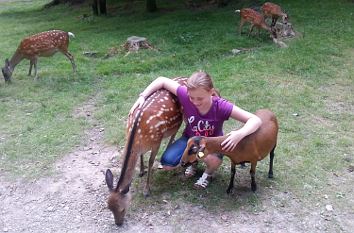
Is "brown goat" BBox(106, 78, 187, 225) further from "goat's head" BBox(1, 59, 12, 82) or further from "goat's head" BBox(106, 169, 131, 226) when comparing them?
"goat's head" BBox(1, 59, 12, 82)

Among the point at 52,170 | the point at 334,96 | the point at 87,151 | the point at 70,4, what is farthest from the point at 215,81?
the point at 70,4

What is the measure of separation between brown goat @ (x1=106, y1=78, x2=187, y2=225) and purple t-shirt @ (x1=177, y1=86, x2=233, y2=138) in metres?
0.14

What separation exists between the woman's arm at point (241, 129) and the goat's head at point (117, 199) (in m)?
0.86

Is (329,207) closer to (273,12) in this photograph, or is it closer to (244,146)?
(244,146)

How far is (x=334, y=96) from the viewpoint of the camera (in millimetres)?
6629

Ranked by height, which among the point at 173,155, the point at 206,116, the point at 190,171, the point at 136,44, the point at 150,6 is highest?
the point at 206,116

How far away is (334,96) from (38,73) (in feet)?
17.0

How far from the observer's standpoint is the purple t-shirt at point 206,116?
12.9 ft

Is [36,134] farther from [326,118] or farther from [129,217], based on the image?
[326,118]

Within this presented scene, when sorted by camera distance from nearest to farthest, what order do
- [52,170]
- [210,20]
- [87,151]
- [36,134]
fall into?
[52,170]
[87,151]
[36,134]
[210,20]

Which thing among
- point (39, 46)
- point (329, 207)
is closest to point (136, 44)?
point (39, 46)

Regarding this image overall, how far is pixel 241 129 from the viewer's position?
376 cm

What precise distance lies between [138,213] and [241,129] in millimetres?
1115

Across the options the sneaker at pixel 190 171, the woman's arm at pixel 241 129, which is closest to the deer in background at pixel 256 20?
Result: the sneaker at pixel 190 171
